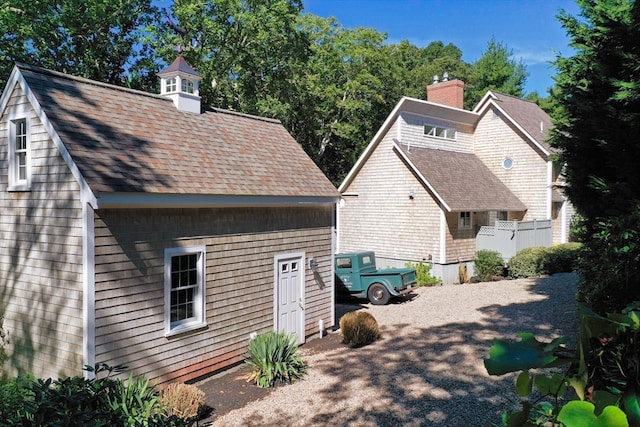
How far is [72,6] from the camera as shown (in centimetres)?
2292

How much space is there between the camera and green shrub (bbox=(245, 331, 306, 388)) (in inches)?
412

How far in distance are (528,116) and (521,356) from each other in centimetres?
3037

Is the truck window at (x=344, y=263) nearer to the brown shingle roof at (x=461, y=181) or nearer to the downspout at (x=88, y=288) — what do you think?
the brown shingle roof at (x=461, y=181)

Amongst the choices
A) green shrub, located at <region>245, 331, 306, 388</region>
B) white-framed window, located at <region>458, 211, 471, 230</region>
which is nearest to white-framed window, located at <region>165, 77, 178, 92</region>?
green shrub, located at <region>245, 331, 306, 388</region>

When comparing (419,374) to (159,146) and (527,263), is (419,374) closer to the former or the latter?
(159,146)

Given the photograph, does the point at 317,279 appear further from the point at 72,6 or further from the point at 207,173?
the point at 72,6

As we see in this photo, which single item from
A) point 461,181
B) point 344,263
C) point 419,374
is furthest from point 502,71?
point 419,374

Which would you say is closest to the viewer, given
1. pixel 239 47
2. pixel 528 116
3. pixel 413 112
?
pixel 413 112

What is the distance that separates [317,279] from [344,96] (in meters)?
23.8

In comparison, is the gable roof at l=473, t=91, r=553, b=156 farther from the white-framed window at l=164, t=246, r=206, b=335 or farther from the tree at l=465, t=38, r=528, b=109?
the white-framed window at l=164, t=246, r=206, b=335

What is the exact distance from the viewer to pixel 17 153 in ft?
33.7

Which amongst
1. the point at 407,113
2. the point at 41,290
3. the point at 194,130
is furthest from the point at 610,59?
the point at 407,113

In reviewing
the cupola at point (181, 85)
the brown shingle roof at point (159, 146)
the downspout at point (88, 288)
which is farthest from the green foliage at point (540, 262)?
the downspout at point (88, 288)

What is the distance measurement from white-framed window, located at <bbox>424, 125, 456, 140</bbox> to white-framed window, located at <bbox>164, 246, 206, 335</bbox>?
18.0 m
